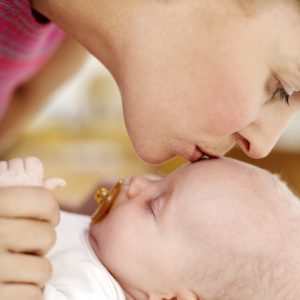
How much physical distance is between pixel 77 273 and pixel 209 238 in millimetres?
249

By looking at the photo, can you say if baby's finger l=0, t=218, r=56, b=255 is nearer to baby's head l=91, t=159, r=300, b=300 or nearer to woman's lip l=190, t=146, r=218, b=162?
baby's head l=91, t=159, r=300, b=300

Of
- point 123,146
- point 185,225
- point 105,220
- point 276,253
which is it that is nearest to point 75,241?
point 105,220

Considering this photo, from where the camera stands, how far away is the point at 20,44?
152 centimetres

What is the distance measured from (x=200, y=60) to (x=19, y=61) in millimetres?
660

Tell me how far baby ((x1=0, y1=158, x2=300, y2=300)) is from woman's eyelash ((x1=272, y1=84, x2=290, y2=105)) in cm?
17

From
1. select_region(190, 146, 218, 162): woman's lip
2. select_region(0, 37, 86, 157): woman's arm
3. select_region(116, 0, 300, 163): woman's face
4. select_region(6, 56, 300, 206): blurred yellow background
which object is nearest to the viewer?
select_region(116, 0, 300, 163): woman's face

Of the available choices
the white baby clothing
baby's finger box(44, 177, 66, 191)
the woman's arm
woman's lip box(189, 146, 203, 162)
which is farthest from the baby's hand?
the woman's arm

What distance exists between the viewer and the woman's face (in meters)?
1.07

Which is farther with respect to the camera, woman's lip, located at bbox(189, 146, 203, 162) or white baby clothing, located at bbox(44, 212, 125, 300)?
woman's lip, located at bbox(189, 146, 203, 162)

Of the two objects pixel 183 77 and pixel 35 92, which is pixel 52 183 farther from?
pixel 35 92

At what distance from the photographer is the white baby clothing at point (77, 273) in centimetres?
108

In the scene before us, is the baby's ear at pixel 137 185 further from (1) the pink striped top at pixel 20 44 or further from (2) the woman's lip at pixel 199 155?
(1) the pink striped top at pixel 20 44

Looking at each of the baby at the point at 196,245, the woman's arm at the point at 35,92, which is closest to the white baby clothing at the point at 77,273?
the baby at the point at 196,245

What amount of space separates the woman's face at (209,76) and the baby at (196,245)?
0.08 metres
